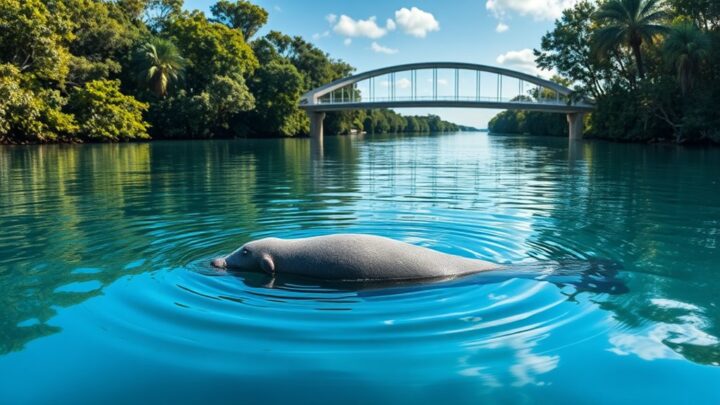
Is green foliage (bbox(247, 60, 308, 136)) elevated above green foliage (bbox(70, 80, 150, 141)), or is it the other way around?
green foliage (bbox(247, 60, 308, 136))

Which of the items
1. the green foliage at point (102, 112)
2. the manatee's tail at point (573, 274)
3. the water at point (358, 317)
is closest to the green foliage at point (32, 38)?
the green foliage at point (102, 112)

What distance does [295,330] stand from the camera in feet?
15.3

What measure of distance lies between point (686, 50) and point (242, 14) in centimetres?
6534

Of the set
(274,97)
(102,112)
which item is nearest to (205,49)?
(274,97)

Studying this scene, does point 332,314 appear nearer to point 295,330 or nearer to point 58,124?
point 295,330

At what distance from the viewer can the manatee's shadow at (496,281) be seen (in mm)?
5715

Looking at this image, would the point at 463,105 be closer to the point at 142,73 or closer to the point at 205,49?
the point at 205,49

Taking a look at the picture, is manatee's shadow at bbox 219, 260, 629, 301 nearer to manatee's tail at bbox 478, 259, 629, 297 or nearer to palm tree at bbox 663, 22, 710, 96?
manatee's tail at bbox 478, 259, 629, 297

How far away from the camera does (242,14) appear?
283 ft

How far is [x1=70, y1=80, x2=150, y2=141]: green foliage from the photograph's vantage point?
157ft

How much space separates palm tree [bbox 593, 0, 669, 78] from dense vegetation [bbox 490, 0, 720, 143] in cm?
8

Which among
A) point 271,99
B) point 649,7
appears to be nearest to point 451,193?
point 649,7

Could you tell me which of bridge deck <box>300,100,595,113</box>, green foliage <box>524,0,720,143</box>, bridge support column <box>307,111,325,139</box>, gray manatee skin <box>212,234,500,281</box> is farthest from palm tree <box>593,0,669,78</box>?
gray manatee skin <box>212,234,500,281</box>

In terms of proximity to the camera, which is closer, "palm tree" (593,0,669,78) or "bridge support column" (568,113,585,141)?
"palm tree" (593,0,669,78)
